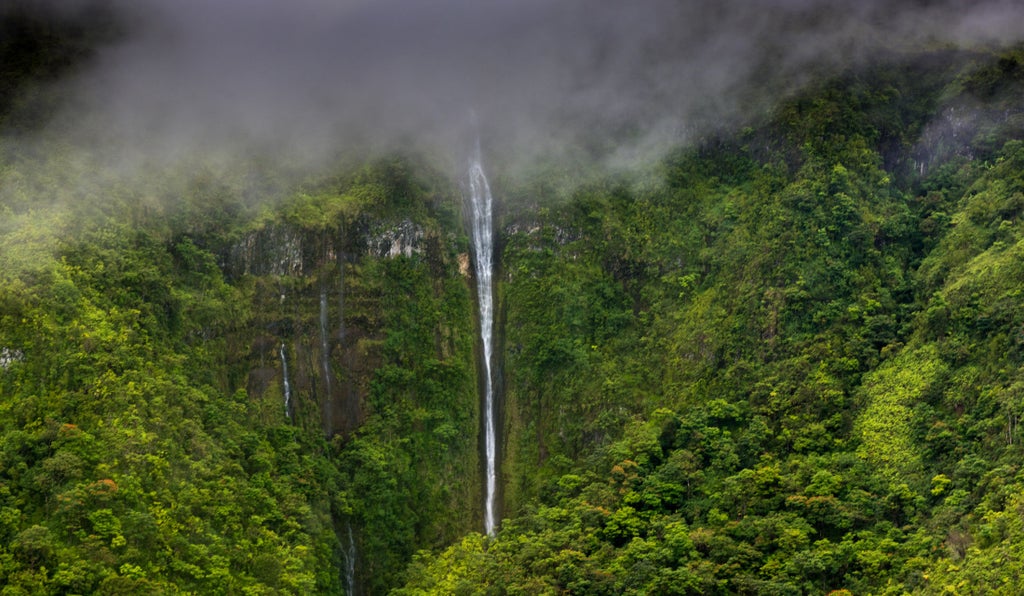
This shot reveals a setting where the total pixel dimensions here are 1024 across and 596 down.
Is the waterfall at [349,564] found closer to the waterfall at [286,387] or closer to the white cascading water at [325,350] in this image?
the waterfall at [286,387]

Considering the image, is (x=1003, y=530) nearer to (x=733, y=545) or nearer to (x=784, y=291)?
(x=733, y=545)

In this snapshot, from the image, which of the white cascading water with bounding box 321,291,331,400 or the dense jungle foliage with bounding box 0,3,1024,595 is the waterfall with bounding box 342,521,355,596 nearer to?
the dense jungle foliage with bounding box 0,3,1024,595

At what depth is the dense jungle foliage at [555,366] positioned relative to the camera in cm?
5709

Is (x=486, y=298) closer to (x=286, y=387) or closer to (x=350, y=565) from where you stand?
(x=286, y=387)

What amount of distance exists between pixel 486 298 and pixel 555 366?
5833 mm

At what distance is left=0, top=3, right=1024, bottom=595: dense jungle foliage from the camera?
187 feet

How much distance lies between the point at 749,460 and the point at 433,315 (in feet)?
62.7

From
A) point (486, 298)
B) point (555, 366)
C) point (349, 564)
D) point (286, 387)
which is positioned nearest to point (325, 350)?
point (286, 387)

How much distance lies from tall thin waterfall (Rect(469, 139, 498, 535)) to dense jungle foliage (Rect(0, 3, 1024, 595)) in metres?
0.78

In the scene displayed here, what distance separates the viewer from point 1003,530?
52781 mm

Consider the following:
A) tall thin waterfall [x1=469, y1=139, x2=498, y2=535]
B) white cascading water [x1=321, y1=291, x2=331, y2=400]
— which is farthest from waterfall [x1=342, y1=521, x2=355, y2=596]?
white cascading water [x1=321, y1=291, x2=331, y2=400]

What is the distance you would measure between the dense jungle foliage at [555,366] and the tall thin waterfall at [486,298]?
78 cm

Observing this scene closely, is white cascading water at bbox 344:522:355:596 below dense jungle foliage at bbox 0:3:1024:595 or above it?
below

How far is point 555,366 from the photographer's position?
73500 millimetres
